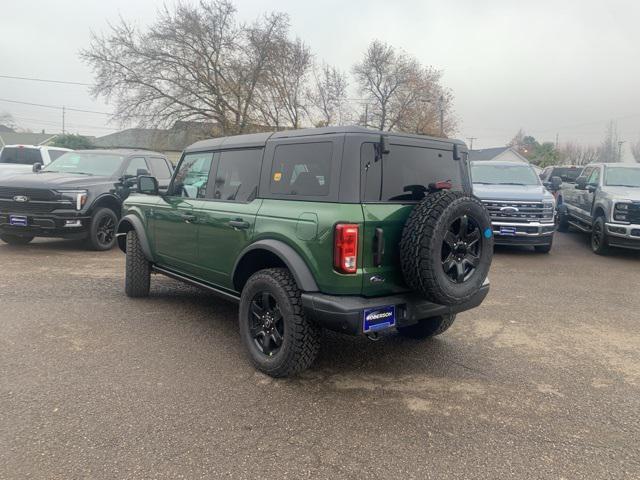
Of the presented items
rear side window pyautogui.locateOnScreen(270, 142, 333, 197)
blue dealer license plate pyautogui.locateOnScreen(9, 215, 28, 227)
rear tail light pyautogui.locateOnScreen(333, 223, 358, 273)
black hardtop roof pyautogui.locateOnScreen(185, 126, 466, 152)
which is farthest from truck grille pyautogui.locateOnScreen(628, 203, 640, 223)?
blue dealer license plate pyautogui.locateOnScreen(9, 215, 28, 227)

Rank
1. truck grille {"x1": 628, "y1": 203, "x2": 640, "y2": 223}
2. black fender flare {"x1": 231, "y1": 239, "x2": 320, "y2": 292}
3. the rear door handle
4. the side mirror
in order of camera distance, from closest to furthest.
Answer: black fender flare {"x1": 231, "y1": 239, "x2": 320, "y2": 292}, the rear door handle, the side mirror, truck grille {"x1": 628, "y1": 203, "x2": 640, "y2": 223}

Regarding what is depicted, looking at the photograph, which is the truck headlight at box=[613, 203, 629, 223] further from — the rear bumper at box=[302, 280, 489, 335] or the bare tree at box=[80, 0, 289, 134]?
the bare tree at box=[80, 0, 289, 134]

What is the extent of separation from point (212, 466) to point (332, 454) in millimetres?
671

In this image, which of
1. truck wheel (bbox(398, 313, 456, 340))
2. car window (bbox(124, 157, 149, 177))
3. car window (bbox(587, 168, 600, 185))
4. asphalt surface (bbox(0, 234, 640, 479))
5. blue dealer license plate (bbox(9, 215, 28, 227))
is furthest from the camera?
car window (bbox(587, 168, 600, 185))

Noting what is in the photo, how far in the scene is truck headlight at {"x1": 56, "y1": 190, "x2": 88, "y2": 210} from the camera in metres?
8.23

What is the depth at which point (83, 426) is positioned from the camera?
2.99 meters

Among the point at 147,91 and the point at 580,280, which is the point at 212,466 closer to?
the point at 580,280

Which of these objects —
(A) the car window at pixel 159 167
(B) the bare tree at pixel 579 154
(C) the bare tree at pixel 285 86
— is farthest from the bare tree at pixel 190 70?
(B) the bare tree at pixel 579 154

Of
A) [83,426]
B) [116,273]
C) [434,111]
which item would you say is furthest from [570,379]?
[434,111]

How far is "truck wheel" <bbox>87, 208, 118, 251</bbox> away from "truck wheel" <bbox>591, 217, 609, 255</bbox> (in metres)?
9.41

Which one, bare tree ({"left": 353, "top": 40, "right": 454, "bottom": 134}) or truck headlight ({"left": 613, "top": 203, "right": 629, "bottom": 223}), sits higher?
bare tree ({"left": 353, "top": 40, "right": 454, "bottom": 134})

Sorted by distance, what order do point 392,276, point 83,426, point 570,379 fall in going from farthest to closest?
point 570,379, point 392,276, point 83,426

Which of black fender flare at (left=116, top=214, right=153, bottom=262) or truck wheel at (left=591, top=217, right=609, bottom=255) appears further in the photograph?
truck wheel at (left=591, top=217, right=609, bottom=255)

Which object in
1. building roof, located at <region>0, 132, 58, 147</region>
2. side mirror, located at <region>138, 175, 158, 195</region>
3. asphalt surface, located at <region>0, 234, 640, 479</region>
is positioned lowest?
asphalt surface, located at <region>0, 234, 640, 479</region>
